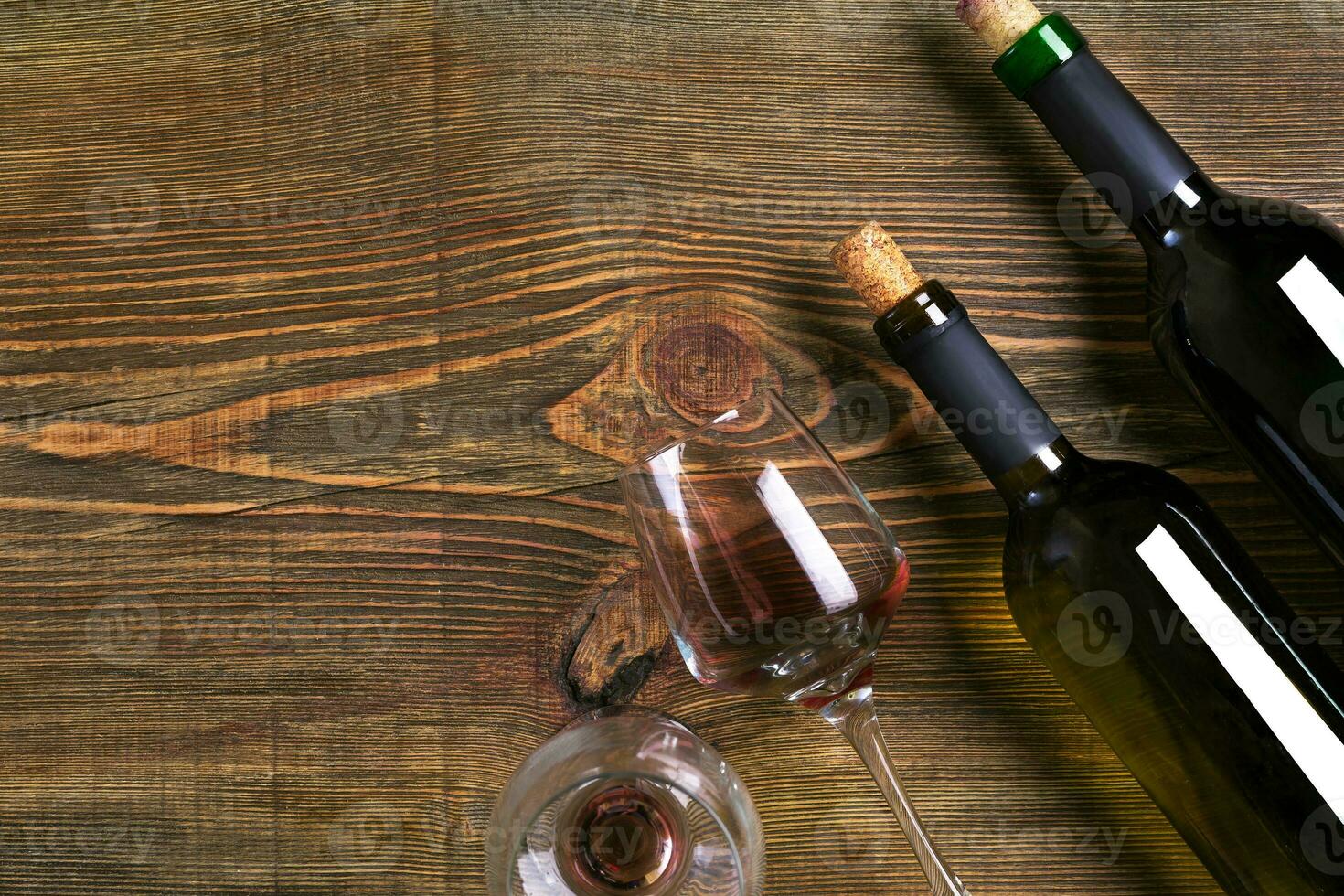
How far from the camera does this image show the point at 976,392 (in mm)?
713

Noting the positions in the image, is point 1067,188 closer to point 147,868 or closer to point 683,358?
point 683,358

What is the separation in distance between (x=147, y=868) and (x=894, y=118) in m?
1.03

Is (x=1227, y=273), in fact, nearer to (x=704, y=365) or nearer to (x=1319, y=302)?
(x=1319, y=302)

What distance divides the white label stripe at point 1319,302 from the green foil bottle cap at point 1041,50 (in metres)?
0.24

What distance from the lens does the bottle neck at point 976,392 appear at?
2.35 ft

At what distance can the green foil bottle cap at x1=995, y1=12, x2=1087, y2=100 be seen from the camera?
0.76 metres

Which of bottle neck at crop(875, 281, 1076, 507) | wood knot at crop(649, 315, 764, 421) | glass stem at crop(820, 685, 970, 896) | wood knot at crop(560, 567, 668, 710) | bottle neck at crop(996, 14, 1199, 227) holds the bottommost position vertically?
glass stem at crop(820, 685, 970, 896)

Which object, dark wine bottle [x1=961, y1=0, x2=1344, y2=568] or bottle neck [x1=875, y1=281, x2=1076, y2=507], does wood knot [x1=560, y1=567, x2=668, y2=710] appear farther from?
dark wine bottle [x1=961, y1=0, x2=1344, y2=568]

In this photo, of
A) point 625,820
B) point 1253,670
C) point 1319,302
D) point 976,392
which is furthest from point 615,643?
point 1319,302

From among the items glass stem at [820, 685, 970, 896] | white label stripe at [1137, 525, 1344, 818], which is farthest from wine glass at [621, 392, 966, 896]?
white label stripe at [1137, 525, 1344, 818]

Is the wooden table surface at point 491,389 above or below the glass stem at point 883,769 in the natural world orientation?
above

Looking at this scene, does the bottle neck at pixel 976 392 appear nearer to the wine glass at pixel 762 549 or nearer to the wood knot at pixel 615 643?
the wine glass at pixel 762 549

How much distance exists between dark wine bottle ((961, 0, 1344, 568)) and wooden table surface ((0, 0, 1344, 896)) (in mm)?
148

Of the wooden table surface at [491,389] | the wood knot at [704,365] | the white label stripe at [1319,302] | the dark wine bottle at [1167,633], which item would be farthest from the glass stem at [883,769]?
the white label stripe at [1319,302]
